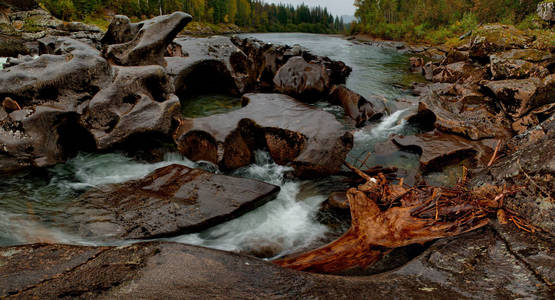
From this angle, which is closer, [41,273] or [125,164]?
[41,273]

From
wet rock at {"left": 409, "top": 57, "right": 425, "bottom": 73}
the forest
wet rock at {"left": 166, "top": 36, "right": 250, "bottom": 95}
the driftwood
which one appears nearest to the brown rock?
wet rock at {"left": 166, "top": 36, "right": 250, "bottom": 95}

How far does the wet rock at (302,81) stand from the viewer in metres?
9.23

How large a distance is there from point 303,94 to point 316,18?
131m

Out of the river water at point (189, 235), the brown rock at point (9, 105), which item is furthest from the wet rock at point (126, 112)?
the brown rock at point (9, 105)

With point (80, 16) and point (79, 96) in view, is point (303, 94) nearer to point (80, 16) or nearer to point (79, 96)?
point (79, 96)

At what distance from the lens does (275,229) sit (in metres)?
4.37

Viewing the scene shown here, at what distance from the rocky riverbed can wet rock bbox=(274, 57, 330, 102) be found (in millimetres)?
55

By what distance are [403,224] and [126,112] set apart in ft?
16.8

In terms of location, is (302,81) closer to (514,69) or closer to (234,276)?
(514,69)

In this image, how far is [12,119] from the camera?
484 centimetres

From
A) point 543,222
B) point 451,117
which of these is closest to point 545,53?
point 451,117

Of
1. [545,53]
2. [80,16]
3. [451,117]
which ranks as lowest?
[451,117]

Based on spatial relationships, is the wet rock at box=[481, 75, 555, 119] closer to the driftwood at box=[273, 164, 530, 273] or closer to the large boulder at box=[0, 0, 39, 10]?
the driftwood at box=[273, 164, 530, 273]

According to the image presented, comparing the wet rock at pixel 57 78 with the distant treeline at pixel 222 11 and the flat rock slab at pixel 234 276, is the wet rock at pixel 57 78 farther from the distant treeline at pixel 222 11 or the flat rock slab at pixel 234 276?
the distant treeline at pixel 222 11
